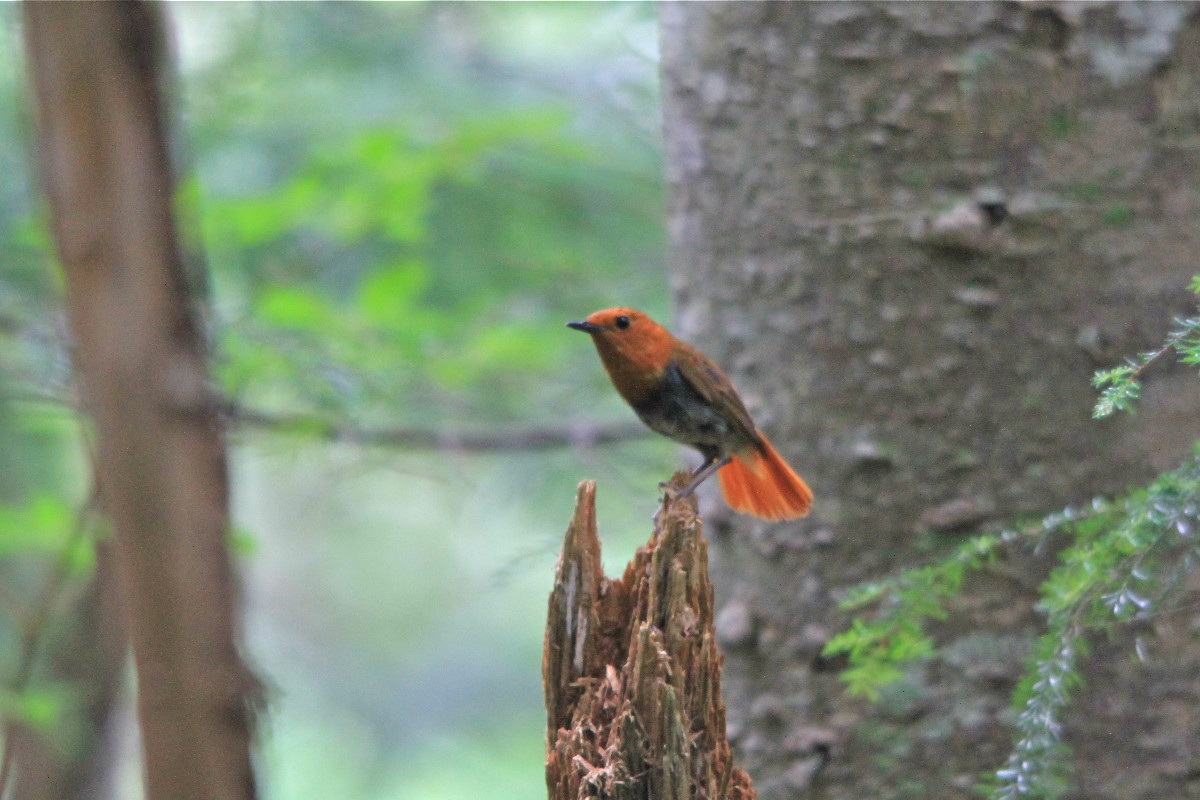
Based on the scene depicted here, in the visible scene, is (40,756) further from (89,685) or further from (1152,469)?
(1152,469)

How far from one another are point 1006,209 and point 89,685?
4.08m

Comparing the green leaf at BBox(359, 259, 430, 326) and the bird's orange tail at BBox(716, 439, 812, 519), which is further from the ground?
the green leaf at BBox(359, 259, 430, 326)

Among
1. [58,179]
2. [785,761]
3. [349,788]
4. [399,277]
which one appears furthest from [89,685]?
[349,788]

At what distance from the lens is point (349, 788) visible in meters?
10.9

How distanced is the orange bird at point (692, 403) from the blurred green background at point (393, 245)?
543 millimetres

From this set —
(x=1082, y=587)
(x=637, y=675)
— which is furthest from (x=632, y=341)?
(x=1082, y=587)

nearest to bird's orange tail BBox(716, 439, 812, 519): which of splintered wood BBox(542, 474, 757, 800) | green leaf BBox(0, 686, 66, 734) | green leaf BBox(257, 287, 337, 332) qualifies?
splintered wood BBox(542, 474, 757, 800)

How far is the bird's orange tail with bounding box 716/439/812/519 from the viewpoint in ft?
8.56

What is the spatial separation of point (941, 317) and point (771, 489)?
0.55 m

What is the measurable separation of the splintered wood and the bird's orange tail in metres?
0.63

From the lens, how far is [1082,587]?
5.45 feet

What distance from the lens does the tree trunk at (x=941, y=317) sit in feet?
7.68

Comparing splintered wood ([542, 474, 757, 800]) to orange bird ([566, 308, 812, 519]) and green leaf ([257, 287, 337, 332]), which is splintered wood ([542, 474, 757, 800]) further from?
green leaf ([257, 287, 337, 332])

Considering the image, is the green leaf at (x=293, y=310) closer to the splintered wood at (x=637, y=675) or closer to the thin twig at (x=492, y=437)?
the thin twig at (x=492, y=437)
